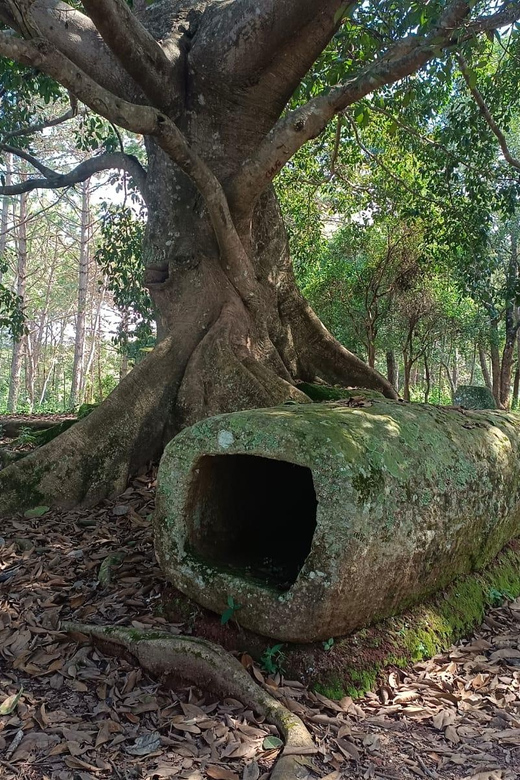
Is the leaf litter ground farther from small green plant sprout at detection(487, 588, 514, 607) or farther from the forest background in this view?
the forest background

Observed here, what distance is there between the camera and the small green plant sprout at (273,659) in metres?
3.10

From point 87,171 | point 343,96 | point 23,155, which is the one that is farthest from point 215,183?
point 23,155

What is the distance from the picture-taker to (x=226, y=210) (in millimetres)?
5469

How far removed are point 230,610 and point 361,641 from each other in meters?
0.74

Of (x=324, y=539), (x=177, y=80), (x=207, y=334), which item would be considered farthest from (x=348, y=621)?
(x=177, y=80)

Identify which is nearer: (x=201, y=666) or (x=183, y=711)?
(x=183, y=711)

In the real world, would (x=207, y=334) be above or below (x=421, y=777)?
above

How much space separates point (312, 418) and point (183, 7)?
5930 mm

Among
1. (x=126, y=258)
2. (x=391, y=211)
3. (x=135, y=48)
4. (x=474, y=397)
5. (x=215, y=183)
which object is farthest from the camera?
(x=391, y=211)

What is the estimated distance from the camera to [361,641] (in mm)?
3201

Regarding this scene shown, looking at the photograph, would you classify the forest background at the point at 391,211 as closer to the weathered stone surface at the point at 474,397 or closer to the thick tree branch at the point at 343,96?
the thick tree branch at the point at 343,96

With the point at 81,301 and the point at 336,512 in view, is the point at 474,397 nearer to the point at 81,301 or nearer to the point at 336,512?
the point at 336,512

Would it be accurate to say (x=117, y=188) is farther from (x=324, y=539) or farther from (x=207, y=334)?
(x=324, y=539)

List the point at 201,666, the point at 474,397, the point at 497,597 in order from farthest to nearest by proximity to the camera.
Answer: the point at 474,397, the point at 497,597, the point at 201,666
